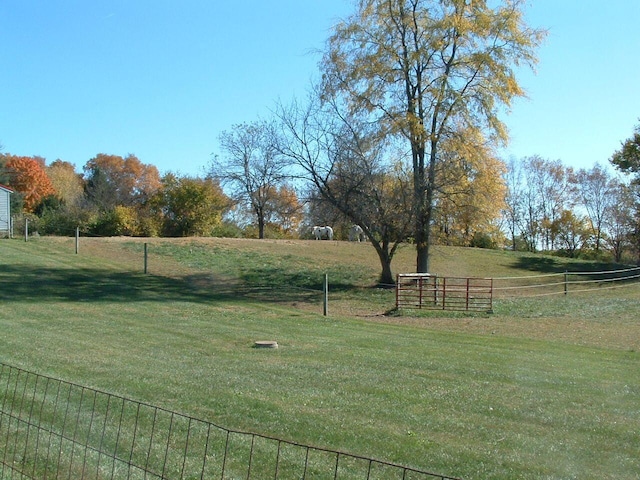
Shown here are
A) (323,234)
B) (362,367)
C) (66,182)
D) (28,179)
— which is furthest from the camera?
(66,182)

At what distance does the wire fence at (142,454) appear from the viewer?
5926mm

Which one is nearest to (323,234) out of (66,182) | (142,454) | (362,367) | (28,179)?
(28,179)

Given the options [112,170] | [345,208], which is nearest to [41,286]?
[345,208]

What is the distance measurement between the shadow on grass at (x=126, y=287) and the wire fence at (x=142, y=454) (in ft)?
54.9

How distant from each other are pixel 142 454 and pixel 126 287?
22672mm

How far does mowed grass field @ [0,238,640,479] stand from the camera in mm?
7215

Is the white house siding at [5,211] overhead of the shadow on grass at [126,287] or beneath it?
overhead

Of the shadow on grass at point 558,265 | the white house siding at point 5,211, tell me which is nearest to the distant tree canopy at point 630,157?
the shadow on grass at point 558,265

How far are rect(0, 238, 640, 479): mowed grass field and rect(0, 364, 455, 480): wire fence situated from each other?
488 mm

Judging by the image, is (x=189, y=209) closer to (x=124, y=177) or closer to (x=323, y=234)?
(x=323, y=234)

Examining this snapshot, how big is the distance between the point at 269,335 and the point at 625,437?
10.0m

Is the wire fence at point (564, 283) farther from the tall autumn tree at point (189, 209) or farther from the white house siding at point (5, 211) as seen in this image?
the white house siding at point (5, 211)

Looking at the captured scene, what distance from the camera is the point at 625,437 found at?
755 cm

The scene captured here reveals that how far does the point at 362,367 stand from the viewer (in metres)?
11.6
